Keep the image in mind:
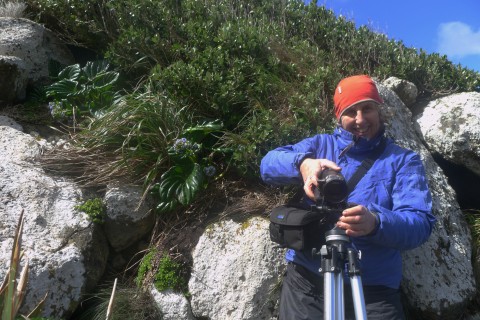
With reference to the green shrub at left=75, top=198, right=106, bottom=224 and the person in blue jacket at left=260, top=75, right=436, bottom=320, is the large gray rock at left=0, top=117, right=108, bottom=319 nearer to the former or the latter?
the green shrub at left=75, top=198, right=106, bottom=224

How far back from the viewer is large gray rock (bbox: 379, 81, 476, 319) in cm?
390

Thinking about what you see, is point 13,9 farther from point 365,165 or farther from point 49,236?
point 365,165

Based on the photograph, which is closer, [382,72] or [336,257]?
[336,257]

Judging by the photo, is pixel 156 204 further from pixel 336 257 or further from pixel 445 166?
pixel 445 166

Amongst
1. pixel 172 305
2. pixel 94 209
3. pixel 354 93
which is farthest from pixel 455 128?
pixel 94 209

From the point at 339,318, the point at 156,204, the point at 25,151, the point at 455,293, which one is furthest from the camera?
the point at 25,151

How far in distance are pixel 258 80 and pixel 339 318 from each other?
3077 millimetres

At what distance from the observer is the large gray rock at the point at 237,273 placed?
384 centimetres

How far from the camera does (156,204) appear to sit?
14.8 ft

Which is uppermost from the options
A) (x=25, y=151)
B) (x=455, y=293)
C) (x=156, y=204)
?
(x=25, y=151)

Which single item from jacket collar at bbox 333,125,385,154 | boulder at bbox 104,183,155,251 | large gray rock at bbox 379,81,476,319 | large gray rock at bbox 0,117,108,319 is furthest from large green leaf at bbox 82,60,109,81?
jacket collar at bbox 333,125,385,154

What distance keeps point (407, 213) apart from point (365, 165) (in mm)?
416

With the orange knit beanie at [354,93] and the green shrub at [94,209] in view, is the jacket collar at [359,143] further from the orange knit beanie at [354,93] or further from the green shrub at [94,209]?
the green shrub at [94,209]

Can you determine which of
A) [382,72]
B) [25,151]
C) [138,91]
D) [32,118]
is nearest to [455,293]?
[382,72]
